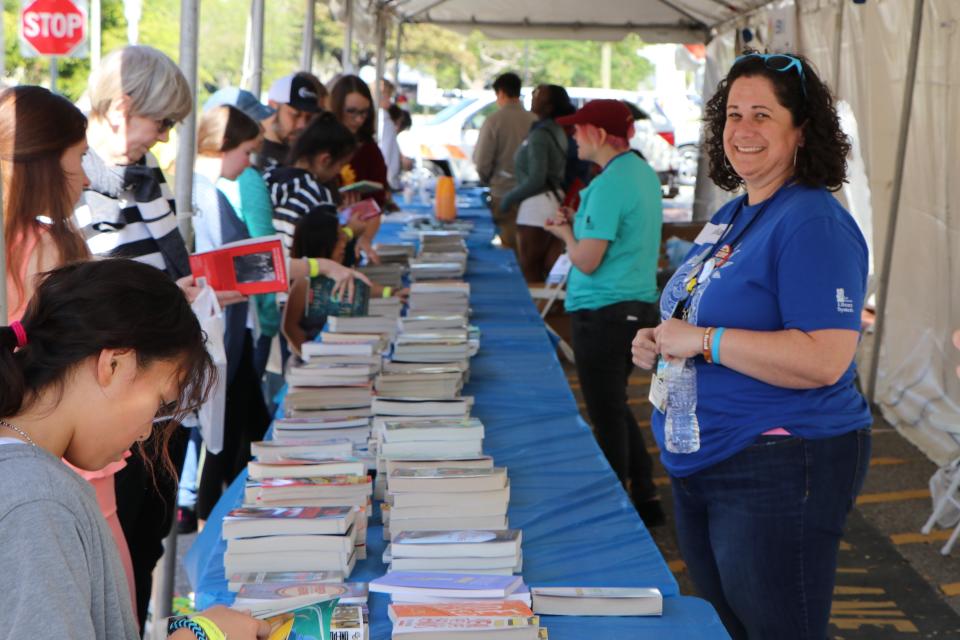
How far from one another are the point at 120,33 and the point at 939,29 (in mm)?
26718

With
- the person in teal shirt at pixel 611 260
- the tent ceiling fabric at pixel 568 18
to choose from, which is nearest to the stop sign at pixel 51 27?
the tent ceiling fabric at pixel 568 18

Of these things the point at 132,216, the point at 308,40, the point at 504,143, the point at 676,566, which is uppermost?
the point at 308,40

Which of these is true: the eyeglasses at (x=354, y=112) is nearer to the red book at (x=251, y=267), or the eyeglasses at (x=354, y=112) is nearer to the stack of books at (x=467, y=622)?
the red book at (x=251, y=267)

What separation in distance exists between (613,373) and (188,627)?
2.88 m

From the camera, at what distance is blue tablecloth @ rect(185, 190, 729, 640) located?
1.78 metres

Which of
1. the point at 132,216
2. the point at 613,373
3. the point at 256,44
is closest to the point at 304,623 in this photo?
the point at 132,216

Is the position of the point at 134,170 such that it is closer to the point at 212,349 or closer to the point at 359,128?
the point at 212,349

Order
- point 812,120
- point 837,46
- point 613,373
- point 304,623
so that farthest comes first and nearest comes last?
1. point 837,46
2. point 613,373
3. point 812,120
4. point 304,623

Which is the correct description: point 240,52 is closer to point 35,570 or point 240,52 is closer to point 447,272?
point 447,272

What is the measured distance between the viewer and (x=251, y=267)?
9.30 feet

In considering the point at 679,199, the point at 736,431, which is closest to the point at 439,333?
the point at 736,431

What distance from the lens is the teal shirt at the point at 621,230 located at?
3705 mm

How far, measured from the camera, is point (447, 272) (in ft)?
15.9

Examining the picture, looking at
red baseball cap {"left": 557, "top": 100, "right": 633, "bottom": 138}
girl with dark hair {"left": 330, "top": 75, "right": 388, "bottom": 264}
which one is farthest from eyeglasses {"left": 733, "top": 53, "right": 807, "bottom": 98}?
girl with dark hair {"left": 330, "top": 75, "right": 388, "bottom": 264}
